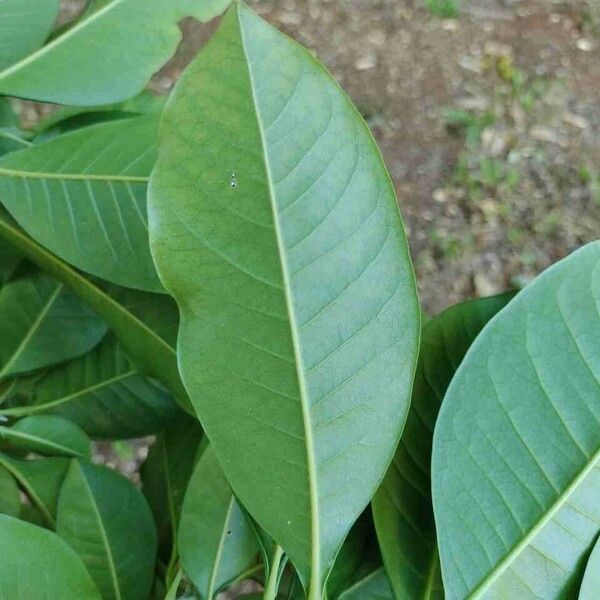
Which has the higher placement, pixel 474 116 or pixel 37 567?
pixel 37 567

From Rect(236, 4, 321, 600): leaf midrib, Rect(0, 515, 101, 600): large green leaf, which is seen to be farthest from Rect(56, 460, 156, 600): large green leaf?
Rect(236, 4, 321, 600): leaf midrib

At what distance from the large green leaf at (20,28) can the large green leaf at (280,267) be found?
32 cm

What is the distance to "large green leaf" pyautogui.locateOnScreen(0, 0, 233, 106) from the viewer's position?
58cm

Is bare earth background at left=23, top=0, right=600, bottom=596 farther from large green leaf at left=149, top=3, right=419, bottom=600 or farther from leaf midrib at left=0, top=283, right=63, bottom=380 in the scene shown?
large green leaf at left=149, top=3, right=419, bottom=600

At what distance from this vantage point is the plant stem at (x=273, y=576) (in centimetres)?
45

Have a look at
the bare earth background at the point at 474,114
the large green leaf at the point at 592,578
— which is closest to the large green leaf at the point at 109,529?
the large green leaf at the point at 592,578

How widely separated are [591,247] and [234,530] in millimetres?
319

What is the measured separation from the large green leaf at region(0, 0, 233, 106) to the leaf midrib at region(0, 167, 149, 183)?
0.06m

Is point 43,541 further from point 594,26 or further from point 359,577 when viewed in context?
point 594,26

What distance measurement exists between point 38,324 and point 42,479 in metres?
0.15

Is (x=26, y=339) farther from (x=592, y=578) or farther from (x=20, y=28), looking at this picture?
(x=592, y=578)

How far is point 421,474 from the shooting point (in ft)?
1.56

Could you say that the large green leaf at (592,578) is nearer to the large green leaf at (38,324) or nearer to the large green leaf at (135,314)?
the large green leaf at (135,314)

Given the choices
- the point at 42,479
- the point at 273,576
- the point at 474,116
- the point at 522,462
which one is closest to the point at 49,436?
the point at 42,479
